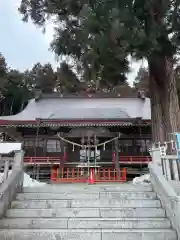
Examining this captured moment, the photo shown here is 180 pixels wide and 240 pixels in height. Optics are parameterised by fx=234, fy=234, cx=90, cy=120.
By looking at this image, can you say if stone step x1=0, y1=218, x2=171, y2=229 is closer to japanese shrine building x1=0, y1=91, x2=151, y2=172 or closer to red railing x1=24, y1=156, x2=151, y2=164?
japanese shrine building x1=0, y1=91, x2=151, y2=172

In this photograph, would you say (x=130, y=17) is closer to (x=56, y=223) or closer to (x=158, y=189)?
(x=158, y=189)

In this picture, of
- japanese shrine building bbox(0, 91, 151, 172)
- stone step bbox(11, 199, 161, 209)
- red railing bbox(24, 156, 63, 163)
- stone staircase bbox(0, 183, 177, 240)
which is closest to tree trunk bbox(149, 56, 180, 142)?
japanese shrine building bbox(0, 91, 151, 172)

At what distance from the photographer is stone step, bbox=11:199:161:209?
14.6 ft

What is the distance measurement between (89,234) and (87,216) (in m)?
0.58

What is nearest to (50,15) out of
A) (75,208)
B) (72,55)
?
(72,55)

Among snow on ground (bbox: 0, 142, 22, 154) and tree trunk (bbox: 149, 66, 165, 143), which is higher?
tree trunk (bbox: 149, 66, 165, 143)

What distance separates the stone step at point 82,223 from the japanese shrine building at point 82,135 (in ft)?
17.4

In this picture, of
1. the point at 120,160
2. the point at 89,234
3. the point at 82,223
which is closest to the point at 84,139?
the point at 120,160

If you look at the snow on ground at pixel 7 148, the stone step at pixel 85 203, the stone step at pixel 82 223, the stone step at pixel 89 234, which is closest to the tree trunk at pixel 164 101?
the stone step at pixel 85 203

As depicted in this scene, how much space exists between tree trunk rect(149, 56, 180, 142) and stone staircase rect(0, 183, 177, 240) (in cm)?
284

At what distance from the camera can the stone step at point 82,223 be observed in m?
3.87

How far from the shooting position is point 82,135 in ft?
34.1

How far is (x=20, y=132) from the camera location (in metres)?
11.6

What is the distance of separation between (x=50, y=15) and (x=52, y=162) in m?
6.04
